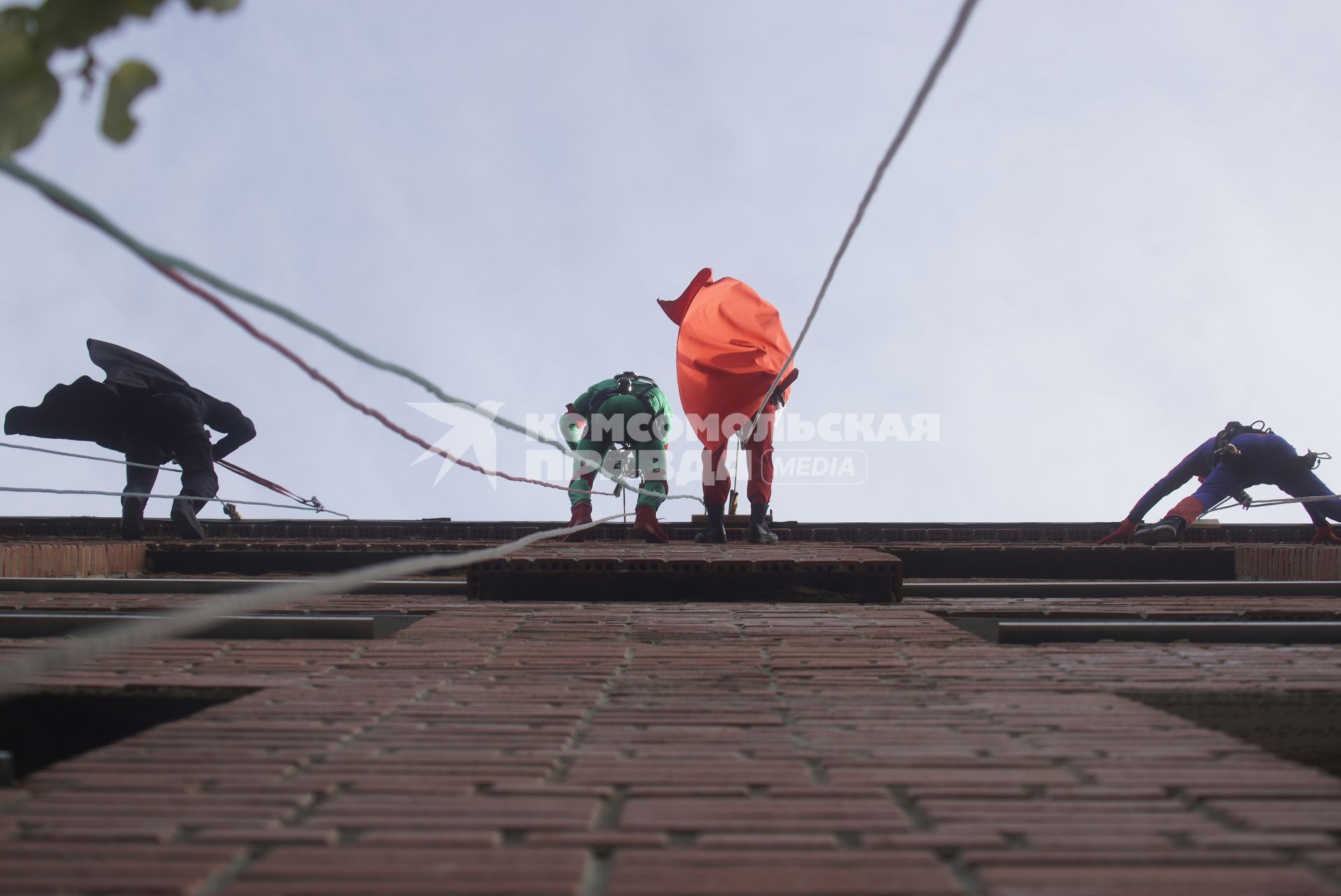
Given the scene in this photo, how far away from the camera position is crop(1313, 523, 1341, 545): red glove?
662 cm

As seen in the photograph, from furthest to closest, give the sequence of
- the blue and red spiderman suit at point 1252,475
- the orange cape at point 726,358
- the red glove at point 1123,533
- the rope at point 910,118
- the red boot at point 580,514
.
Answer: the blue and red spiderman suit at point 1252,475, the red glove at point 1123,533, the red boot at point 580,514, the orange cape at point 726,358, the rope at point 910,118

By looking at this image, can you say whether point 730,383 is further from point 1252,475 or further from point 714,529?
point 1252,475

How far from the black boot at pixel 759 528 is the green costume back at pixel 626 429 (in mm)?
740

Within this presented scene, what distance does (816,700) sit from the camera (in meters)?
1.88

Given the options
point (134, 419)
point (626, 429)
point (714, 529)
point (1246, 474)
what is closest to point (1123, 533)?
point (1246, 474)

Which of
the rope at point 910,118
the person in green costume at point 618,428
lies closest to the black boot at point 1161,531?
the person in green costume at point 618,428

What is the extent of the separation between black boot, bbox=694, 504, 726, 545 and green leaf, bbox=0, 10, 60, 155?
4.87 m

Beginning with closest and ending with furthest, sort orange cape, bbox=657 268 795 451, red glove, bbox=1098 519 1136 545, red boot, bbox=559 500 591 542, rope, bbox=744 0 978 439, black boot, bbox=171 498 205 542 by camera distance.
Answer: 1. rope, bbox=744 0 978 439
2. orange cape, bbox=657 268 795 451
3. red boot, bbox=559 500 591 542
4. red glove, bbox=1098 519 1136 545
5. black boot, bbox=171 498 205 542

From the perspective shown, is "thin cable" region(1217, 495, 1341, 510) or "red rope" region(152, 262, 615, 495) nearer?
"red rope" region(152, 262, 615, 495)

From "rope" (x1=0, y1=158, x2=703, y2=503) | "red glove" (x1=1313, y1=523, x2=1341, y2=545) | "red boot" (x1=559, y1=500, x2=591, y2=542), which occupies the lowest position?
"red glove" (x1=1313, y1=523, x2=1341, y2=545)

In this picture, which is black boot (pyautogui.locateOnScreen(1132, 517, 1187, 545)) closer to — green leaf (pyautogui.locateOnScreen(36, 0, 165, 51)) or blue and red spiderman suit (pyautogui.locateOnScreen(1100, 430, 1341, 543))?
blue and red spiderman suit (pyautogui.locateOnScreen(1100, 430, 1341, 543))

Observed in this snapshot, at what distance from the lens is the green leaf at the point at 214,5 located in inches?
31.0

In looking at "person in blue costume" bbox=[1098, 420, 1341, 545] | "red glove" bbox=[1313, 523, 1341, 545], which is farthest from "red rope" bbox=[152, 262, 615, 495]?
"red glove" bbox=[1313, 523, 1341, 545]

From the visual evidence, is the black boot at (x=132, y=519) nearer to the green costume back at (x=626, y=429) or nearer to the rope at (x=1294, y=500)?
the green costume back at (x=626, y=429)
